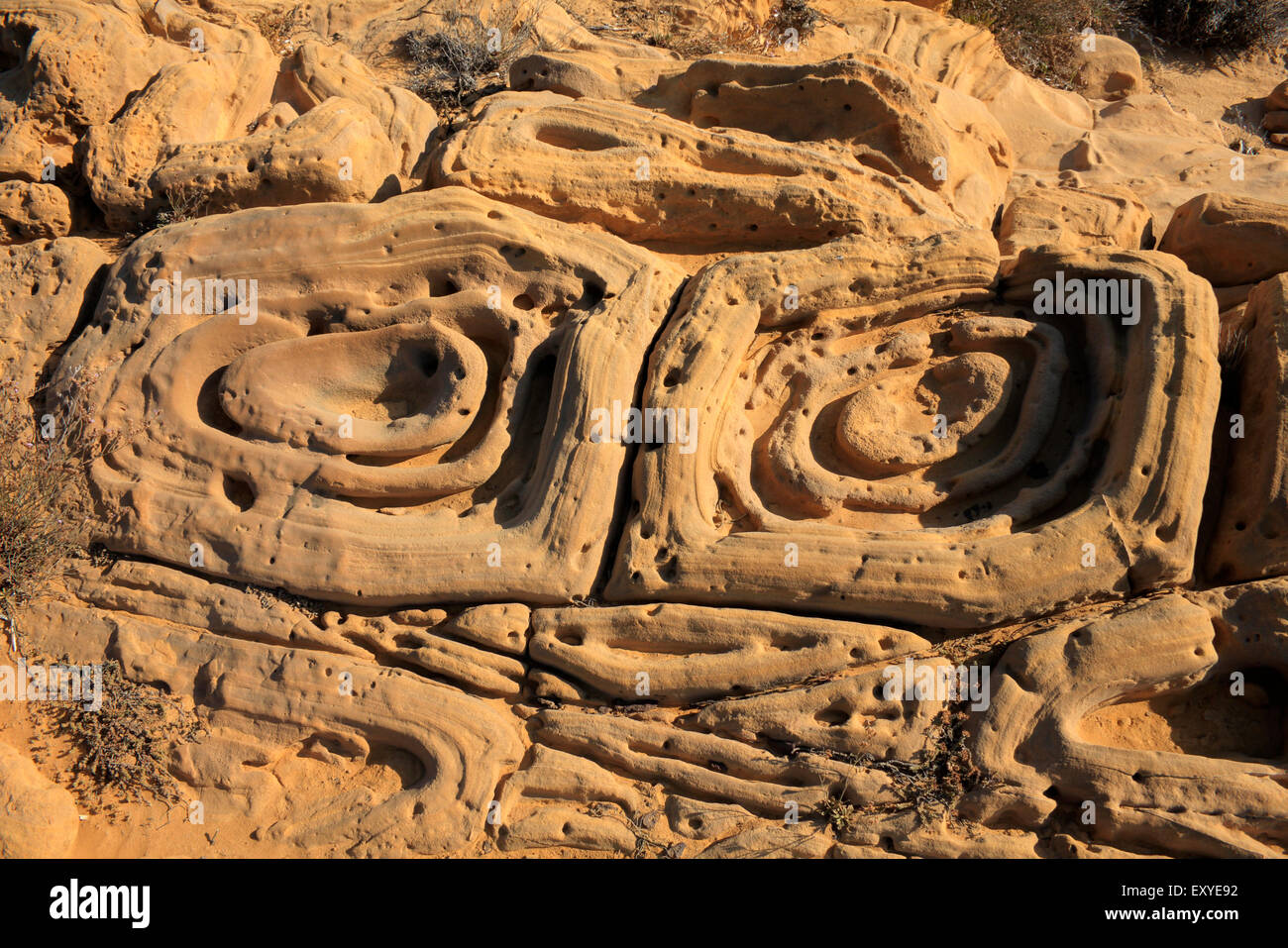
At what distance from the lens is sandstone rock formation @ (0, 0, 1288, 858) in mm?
4090

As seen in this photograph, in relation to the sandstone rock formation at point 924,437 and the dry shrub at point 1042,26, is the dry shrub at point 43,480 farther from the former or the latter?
the dry shrub at point 1042,26

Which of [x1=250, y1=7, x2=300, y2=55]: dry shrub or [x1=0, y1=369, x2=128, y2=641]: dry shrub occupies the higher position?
[x1=250, y1=7, x2=300, y2=55]: dry shrub

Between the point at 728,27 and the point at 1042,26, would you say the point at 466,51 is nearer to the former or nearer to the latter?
the point at 728,27

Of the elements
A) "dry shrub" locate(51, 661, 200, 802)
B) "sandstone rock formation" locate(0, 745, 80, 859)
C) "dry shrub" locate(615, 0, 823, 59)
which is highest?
"dry shrub" locate(615, 0, 823, 59)

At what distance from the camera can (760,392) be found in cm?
518

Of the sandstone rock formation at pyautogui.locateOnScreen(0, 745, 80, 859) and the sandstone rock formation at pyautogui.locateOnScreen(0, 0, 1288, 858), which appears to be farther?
the sandstone rock formation at pyautogui.locateOnScreen(0, 0, 1288, 858)

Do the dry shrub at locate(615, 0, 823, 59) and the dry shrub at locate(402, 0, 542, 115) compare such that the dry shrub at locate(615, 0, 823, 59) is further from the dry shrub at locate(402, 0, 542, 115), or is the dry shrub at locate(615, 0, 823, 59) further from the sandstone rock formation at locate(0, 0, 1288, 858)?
the sandstone rock formation at locate(0, 0, 1288, 858)

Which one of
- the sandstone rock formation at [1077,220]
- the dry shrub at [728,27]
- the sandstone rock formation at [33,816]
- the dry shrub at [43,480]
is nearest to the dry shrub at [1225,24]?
the dry shrub at [728,27]

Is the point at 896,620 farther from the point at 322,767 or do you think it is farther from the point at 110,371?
the point at 110,371

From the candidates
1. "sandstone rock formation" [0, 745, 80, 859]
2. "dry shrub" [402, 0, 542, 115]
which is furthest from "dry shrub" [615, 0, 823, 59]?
"sandstone rock formation" [0, 745, 80, 859]

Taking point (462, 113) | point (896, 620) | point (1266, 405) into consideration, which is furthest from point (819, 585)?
point (462, 113)

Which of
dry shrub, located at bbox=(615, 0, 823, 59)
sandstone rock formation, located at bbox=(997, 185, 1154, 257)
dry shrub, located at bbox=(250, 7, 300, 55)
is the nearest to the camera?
sandstone rock formation, located at bbox=(997, 185, 1154, 257)

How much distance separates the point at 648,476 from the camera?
15.4 ft

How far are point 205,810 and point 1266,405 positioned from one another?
550cm
